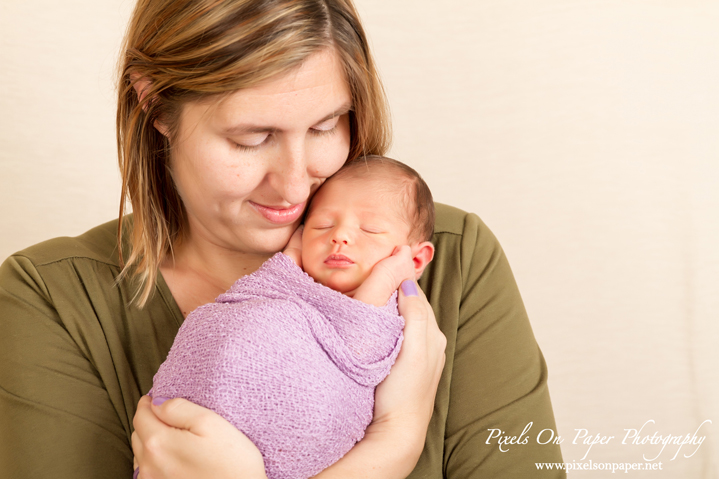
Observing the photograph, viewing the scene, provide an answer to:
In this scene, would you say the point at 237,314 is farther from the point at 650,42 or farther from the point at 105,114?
the point at 650,42

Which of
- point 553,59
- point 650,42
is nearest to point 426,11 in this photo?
point 553,59

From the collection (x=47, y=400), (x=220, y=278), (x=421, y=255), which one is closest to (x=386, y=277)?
(x=421, y=255)

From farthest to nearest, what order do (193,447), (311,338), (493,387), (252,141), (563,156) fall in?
(563,156) < (493,387) < (252,141) < (311,338) < (193,447)

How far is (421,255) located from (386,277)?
0.66 ft

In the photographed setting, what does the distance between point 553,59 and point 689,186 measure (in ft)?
2.40

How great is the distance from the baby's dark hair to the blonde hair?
50 millimetres

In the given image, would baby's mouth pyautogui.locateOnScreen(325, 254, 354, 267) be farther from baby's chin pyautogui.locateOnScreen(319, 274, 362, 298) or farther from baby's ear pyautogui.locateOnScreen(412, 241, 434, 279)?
baby's ear pyautogui.locateOnScreen(412, 241, 434, 279)

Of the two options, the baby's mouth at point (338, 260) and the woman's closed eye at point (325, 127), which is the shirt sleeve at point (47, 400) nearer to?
Answer: the baby's mouth at point (338, 260)

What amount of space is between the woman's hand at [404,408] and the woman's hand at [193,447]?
0.19 metres

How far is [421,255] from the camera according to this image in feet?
5.31

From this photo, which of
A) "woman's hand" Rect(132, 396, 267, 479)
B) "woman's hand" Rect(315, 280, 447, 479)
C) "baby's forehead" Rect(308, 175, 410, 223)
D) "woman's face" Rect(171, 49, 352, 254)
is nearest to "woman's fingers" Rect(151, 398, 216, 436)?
"woman's hand" Rect(132, 396, 267, 479)

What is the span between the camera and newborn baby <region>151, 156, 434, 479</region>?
121cm

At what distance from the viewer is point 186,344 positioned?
1303 mm

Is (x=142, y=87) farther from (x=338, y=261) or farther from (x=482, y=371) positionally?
(x=482, y=371)
